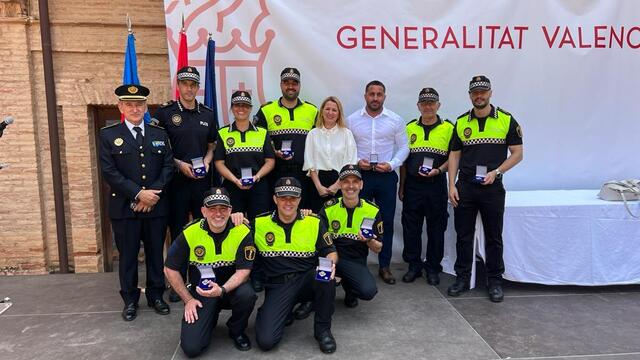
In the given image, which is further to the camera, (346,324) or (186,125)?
(186,125)

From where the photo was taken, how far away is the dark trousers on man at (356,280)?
A: 11.7 feet

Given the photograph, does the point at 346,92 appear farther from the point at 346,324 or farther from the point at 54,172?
the point at 54,172

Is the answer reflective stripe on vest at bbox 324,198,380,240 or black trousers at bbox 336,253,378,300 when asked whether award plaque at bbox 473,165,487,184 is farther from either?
black trousers at bbox 336,253,378,300

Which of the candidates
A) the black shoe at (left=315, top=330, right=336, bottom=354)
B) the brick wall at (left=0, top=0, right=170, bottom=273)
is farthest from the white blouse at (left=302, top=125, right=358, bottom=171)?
the brick wall at (left=0, top=0, right=170, bottom=273)

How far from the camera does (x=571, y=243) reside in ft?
13.4

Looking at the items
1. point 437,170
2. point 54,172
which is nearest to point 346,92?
point 437,170

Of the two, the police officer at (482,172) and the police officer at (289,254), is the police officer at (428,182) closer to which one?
the police officer at (482,172)

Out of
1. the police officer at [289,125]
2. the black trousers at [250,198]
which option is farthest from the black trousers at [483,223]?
the black trousers at [250,198]

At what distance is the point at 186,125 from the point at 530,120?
3.39 m

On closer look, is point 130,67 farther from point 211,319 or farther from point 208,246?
point 211,319

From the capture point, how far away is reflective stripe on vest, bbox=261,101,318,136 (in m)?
4.14

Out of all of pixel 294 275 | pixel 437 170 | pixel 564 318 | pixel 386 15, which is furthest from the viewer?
pixel 386 15

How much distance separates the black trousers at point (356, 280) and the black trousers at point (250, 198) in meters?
0.81

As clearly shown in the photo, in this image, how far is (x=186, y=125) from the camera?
3.79m
